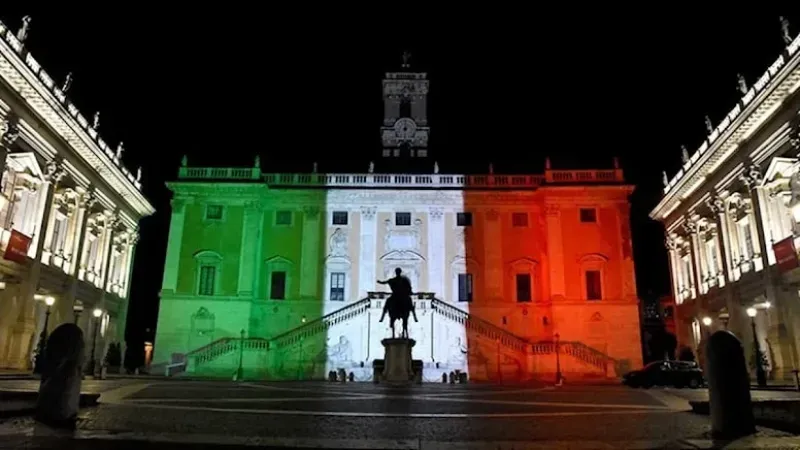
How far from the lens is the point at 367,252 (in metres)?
42.4

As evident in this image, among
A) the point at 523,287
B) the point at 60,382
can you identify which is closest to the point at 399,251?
the point at 523,287

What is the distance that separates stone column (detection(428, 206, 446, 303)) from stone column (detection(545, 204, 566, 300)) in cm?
723

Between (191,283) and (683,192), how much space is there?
115ft

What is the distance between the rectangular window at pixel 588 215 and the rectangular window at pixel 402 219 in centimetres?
1287

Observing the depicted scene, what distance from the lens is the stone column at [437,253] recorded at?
137 feet

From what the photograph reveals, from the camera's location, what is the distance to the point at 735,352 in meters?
6.71

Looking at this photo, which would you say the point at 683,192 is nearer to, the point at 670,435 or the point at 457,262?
the point at 457,262

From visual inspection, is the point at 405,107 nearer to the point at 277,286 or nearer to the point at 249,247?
the point at 249,247

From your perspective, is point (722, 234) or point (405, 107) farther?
point (405, 107)

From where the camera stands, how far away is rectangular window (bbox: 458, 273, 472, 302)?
41.8m

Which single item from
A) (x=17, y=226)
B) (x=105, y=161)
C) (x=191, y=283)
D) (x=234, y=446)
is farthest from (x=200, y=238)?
(x=234, y=446)

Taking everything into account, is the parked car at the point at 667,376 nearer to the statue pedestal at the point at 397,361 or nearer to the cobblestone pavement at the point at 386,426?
the statue pedestal at the point at 397,361

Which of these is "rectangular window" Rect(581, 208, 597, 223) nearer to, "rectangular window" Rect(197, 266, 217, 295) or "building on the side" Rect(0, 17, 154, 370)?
"rectangular window" Rect(197, 266, 217, 295)

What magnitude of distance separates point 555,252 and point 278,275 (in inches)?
800
